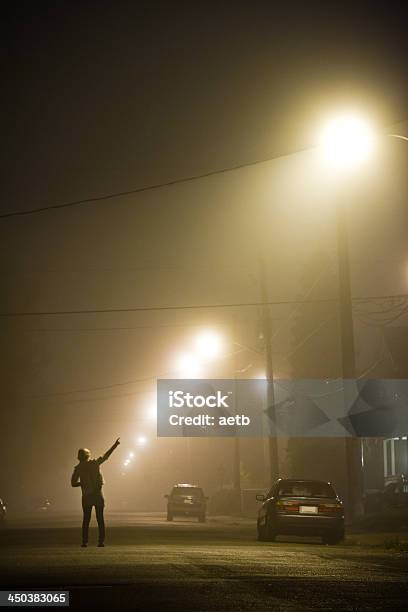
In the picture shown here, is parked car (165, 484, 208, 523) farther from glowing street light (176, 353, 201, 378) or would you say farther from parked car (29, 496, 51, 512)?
parked car (29, 496, 51, 512)

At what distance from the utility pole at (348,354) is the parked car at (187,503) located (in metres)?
19.1

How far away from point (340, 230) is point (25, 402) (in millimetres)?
45838

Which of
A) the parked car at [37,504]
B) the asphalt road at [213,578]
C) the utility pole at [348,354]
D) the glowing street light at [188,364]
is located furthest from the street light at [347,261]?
the parked car at [37,504]

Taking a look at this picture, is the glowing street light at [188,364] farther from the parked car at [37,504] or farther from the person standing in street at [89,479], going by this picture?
the person standing in street at [89,479]

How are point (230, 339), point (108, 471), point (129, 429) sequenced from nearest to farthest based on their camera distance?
point (230, 339)
point (129, 429)
point (108, 471)

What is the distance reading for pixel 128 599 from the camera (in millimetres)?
10305

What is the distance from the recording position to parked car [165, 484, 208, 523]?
48.8m

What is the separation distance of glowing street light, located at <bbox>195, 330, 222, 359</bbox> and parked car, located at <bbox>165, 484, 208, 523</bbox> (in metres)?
7.05

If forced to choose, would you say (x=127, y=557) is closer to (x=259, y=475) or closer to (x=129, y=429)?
(x=259, y=475)

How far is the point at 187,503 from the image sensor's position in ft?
161

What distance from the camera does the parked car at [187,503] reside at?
160 ft

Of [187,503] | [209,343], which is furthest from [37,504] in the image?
[187,503]

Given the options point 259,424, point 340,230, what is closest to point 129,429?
point 259,424

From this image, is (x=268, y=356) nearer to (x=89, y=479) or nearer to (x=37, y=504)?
(x=89, y=479)
